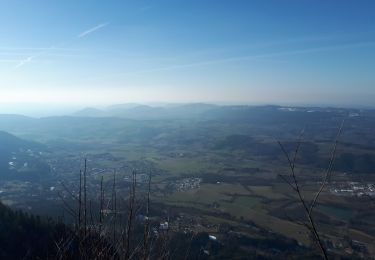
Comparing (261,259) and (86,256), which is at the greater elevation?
(86,256)

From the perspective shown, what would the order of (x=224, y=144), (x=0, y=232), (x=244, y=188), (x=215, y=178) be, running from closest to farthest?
1. (x=0, y=232)
2. (x=244, y=188)
3. (x=215, y=178)
4. (x=224, y=144)

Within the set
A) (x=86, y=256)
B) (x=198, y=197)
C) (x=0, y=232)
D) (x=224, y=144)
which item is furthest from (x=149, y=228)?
(x=224, y=144)

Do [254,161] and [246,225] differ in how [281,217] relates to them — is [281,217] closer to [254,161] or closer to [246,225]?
[246,225]

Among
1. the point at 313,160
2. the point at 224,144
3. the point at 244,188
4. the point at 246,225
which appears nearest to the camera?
the point at 246,225

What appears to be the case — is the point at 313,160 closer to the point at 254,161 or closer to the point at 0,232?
the point at 254,161

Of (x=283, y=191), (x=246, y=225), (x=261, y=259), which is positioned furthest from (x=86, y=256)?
(x=283, y=191)

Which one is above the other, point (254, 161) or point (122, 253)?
point (122, 253)

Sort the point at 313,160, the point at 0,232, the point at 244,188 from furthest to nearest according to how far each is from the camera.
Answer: the point at 313,160, the point at 244,188, the point at 0,232

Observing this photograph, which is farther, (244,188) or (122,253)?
(244,188)

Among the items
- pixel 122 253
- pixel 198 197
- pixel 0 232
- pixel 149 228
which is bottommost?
pixel 198 197
